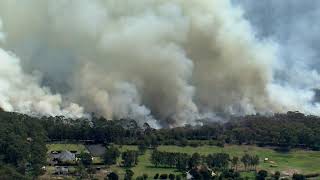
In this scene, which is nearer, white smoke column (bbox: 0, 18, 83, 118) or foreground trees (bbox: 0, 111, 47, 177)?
foreground trees (bbox: 0, 111, 47, 177)

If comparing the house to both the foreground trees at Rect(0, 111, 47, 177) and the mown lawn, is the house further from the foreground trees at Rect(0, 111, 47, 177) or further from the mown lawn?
the mown lawn

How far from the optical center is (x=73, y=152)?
38469mm

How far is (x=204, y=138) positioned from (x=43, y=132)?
9925 millimetres

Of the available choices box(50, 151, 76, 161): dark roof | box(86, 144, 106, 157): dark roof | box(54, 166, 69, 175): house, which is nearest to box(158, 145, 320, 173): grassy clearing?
box(86, 144, 106, 157): dark roof

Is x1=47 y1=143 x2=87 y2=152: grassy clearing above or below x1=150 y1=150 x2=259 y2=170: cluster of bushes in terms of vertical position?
above

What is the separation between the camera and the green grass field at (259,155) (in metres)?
36.1

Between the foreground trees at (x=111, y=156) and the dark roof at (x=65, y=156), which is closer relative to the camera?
the dark roof at (x=65, y=156)

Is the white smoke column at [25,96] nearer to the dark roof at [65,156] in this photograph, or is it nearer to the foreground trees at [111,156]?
the dark roof at [65,156]

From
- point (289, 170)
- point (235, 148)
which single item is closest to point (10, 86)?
point (235, 148)

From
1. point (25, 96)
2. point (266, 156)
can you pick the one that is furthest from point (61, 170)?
point (25, 96)

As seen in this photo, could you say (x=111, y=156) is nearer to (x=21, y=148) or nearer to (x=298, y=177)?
(x=21, y=148)

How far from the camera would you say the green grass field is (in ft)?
118

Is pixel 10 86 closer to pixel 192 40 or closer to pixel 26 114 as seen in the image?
pixel 26 114

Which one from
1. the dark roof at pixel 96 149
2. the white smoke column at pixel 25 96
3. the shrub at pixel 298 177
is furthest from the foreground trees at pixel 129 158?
the white smoke column at pixel 25 96
